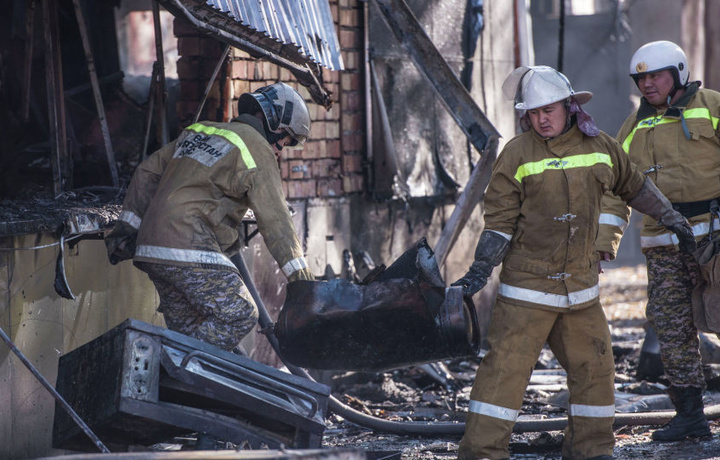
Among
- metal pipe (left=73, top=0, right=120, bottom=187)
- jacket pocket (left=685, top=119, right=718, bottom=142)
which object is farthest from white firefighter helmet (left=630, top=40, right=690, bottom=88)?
metal pipe (left=73, top=0, right=120, bottom=187)

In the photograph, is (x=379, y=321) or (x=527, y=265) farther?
(x=527, y=265)

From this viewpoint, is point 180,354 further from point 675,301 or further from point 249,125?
point 675,301

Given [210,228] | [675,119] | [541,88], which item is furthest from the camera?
[675,119]

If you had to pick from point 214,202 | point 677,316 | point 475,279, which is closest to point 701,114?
point 677,316

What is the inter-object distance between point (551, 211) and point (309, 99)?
272cm

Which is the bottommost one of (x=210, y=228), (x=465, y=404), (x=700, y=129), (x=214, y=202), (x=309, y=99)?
(x=465, y=404)

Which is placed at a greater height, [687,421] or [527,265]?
[527,265]

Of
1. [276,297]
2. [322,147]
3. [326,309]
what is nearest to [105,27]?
[322,147]

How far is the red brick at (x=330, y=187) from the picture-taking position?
692 centimetres

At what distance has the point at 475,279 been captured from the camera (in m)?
4.58

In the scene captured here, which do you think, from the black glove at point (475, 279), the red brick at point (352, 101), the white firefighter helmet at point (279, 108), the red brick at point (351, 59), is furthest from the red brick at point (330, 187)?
the black glove at point (475, 279)

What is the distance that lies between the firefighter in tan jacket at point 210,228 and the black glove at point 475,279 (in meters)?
0.72

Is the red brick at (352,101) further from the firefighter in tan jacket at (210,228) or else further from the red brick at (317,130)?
the firefighter in tan jacket at (210,228)

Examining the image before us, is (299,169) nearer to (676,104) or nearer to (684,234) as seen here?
(676,104)
